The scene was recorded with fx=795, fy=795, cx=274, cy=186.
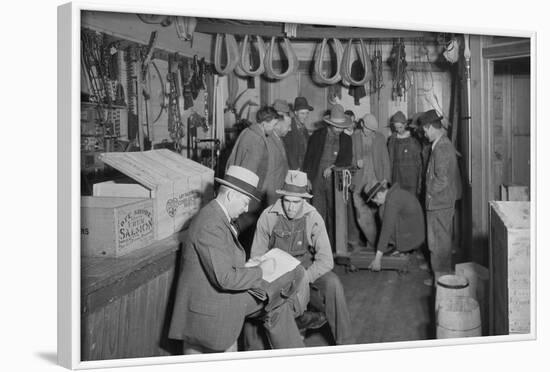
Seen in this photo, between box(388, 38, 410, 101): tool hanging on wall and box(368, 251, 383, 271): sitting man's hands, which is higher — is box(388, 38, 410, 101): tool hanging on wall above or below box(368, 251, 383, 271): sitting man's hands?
above

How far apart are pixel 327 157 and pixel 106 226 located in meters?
1.69

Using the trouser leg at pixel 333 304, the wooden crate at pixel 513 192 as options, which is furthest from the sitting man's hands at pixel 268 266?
the wooden crate at pixel 513 192

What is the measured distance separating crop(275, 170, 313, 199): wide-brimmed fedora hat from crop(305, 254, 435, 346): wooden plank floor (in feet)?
1.99

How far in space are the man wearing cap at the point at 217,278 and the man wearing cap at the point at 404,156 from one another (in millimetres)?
1201

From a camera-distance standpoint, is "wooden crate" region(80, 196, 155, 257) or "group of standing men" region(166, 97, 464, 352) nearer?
"wooden crate" region(80, 196, 155, 257)

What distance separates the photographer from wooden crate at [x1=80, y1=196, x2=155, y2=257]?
15.7 ft

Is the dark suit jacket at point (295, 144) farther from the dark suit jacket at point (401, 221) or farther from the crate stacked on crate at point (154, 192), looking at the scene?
the dark suit jacket at point (401, 221)

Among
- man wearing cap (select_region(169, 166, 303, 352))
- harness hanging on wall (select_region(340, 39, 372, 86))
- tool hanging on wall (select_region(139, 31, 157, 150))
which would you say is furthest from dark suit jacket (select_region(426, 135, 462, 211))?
tool hanging on wall (select_region(139, 31, 157, 150))

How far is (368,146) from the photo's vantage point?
5.74m

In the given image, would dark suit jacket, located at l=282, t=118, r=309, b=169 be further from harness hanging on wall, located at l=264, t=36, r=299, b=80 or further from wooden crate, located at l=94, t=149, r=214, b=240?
Answer: wooden crate, located at l=94, t=149, r=214, b=240

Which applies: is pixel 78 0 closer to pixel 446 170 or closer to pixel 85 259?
pixel 85 259

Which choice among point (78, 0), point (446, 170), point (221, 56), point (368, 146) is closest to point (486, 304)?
point (446, 170)

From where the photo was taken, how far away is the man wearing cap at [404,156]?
5.78 metres

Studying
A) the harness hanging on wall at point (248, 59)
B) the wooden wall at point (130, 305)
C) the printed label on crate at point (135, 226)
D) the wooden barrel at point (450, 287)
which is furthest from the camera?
the wooden barrel at point (450, 287)
